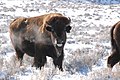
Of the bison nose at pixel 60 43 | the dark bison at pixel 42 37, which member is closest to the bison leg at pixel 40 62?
the dark bison at pixel 42 37

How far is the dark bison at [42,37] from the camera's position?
336 inches

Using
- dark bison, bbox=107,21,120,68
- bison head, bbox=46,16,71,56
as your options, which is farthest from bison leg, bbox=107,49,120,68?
bison head, bbox=46,16,71,56

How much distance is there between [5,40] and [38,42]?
6261 mm

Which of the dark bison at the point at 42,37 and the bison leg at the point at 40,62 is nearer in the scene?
the dark bison at the point at 42,37

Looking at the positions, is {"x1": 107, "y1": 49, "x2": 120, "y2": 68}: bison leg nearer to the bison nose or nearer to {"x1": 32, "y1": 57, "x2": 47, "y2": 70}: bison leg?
the bison nose

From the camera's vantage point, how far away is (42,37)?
9164mm

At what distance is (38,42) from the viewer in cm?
926

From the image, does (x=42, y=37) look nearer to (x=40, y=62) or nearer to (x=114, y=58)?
A: (x=40, y=62)

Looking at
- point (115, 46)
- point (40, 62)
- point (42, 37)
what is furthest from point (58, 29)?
point (115, 46)

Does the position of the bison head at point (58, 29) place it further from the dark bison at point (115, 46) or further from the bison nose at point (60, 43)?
the dark bison at point (115, 46)

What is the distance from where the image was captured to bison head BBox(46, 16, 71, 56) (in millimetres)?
8336

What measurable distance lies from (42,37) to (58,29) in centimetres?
83

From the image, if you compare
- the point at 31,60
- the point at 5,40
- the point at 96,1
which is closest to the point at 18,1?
the point at 96,1

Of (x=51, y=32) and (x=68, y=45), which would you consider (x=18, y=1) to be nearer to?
(x=68, y=45)
